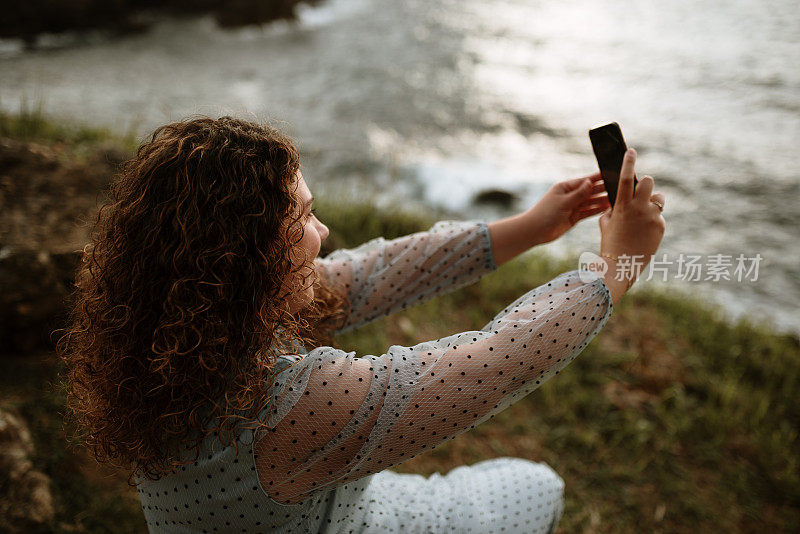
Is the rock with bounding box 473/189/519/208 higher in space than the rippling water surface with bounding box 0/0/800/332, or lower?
lower

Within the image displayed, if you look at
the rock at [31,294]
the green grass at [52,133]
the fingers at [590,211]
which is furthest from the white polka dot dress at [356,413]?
the green grass at [52,133]

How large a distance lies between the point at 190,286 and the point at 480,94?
611 cm

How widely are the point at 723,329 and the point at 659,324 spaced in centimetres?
34

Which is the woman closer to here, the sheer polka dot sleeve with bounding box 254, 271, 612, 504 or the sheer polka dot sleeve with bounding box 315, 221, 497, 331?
the sheer polka dot sleeve with bounding box 254, 271, 612, 504

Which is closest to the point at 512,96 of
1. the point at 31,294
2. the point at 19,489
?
the point at 31,294

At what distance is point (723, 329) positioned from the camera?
121 inches

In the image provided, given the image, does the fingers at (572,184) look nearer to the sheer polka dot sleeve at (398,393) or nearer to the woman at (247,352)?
the woman at (247,352)

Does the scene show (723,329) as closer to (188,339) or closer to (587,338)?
(587,338)

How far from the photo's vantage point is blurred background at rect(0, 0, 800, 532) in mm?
4648

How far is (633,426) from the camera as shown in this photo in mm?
2408

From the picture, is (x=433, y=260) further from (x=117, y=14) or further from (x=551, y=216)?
(x=117, y=14)

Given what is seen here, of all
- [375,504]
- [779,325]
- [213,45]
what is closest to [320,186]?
[779,325]

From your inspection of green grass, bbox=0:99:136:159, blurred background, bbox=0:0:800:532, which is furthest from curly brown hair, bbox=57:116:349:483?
green grass, bbox=0:99:136:159

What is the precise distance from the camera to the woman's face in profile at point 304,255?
3.58 feet
